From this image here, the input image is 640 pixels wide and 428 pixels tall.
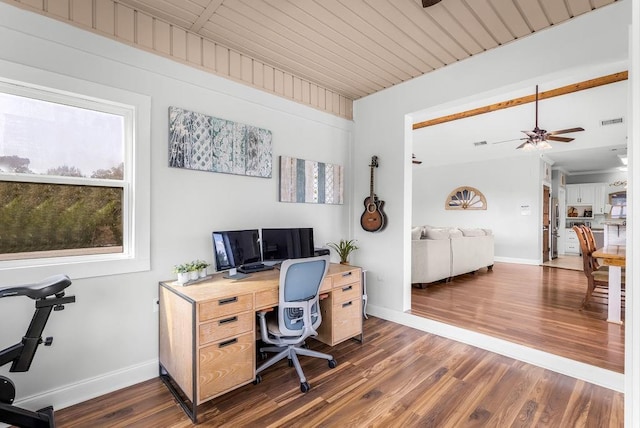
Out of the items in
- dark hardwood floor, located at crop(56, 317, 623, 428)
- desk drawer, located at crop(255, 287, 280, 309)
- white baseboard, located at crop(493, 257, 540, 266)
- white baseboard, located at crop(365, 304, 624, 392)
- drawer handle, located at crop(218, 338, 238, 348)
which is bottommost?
dark hardwood floor, located at crop(56, 317, 623, 428)

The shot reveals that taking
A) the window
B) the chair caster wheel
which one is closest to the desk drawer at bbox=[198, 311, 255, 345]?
the window

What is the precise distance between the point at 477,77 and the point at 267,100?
2047mm

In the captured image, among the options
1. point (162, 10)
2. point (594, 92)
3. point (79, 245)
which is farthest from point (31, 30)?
point (594, 92)

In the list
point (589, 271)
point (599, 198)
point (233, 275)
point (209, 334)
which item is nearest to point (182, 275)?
point (233, 275)

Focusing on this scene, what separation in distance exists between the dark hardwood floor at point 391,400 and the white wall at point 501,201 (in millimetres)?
5628

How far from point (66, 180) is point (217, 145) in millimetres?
1104

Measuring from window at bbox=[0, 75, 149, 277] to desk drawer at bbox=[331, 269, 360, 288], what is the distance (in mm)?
1555

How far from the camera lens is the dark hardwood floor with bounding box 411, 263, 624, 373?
2725 mm

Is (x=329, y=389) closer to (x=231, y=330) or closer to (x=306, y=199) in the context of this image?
(x=231, y=330)

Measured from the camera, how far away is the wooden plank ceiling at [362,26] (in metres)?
2.21

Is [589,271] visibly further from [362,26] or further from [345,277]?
[362,26]

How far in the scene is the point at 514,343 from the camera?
2.75m

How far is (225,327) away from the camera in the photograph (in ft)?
6.66

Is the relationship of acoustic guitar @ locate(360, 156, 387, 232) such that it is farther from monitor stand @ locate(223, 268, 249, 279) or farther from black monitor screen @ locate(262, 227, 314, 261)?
monitor stand @ locate(223, 268, 249, 279)
